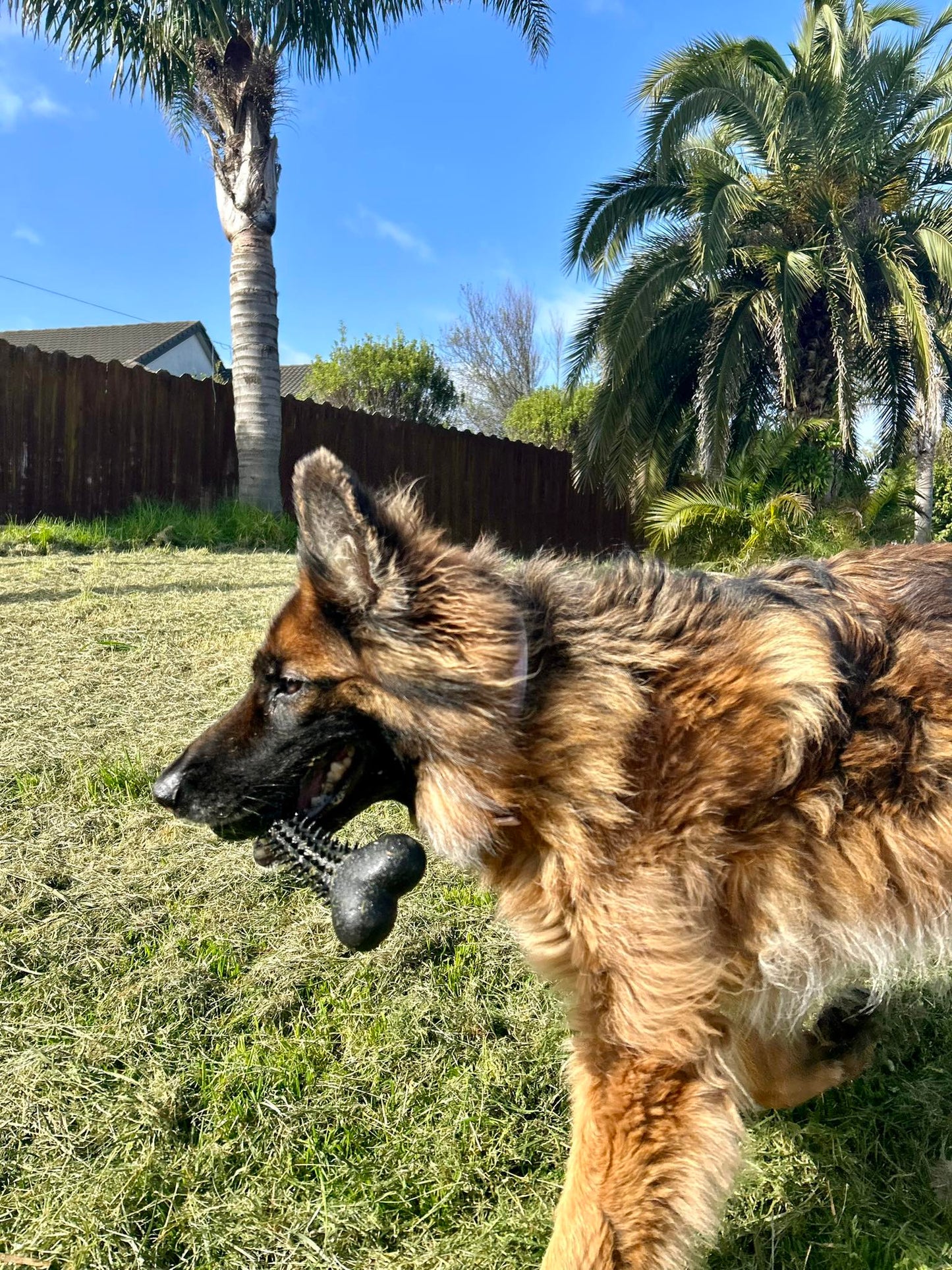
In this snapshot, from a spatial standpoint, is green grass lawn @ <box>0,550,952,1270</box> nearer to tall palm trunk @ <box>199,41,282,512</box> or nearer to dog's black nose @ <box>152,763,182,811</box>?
dog's black nose @ <box>152,763,182,811</box>

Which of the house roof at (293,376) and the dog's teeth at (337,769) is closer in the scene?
the dog's teeth at (337,769)

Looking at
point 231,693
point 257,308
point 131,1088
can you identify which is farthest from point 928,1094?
point 257,308

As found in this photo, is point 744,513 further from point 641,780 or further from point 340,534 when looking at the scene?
point 340,534

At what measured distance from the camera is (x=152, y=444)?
13266 millimetres

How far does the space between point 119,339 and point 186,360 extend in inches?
120

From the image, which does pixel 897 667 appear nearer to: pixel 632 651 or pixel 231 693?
pixel 632 651

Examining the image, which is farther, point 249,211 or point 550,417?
point 550,417

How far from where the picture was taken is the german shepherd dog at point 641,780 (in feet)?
6.70

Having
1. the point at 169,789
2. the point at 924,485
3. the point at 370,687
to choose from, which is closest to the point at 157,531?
the point at 169,789

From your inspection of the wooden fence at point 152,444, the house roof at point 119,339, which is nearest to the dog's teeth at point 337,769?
the wooden fence at point 152,444

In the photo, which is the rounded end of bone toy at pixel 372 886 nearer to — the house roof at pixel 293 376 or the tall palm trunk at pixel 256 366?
the tall palm trunk at pixel 256 366

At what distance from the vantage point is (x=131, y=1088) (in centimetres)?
261

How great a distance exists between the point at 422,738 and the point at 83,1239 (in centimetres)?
150

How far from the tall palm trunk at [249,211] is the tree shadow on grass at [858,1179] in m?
10.6
